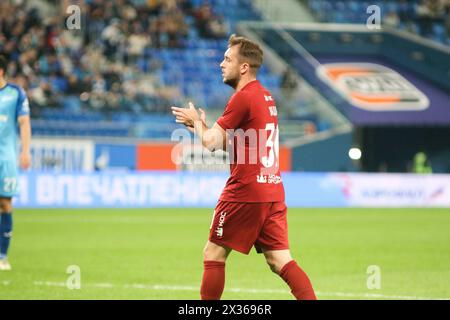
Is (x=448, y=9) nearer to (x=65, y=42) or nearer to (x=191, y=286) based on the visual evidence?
(x=65, y=42)

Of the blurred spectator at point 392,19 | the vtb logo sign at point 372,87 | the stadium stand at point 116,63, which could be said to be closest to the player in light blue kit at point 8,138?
the stadium stand at point 116,63

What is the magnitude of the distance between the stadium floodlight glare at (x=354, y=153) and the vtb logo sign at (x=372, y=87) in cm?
179

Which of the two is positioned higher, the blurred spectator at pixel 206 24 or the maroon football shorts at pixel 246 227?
the blurred spectator at pixel 206 24

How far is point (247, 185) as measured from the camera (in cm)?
703

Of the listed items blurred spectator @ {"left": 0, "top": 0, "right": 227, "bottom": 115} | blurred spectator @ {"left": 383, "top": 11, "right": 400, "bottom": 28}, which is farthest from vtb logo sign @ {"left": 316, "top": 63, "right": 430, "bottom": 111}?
blurred spectator @ {"left": 0, "top": 0, "right": 227, "bottom": 115}

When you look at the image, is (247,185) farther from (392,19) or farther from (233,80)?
(392,19)

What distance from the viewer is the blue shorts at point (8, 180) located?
11234mm

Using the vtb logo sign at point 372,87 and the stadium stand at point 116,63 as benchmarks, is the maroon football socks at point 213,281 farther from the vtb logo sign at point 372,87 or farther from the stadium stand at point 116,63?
the vtb logo sign at point 372,87

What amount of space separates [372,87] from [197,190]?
10.1 meters

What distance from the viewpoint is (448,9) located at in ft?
117

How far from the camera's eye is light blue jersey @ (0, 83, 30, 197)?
1125 cm

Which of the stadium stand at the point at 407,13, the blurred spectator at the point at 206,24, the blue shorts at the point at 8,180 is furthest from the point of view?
the stadium stand at the point at 407,13

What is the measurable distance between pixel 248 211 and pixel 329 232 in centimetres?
1180
